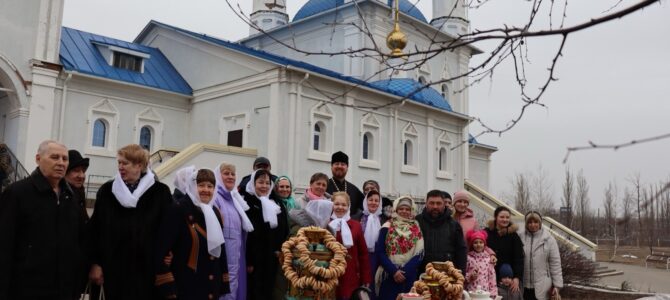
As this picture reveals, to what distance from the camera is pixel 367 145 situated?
71.8 feet

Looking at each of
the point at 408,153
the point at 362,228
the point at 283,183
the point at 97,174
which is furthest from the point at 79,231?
the point at 408,153

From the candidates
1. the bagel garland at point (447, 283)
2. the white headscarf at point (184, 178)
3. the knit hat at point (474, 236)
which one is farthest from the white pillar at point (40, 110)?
the bagel garland at point (447, 283)

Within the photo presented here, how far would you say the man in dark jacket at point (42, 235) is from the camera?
384 centimetres

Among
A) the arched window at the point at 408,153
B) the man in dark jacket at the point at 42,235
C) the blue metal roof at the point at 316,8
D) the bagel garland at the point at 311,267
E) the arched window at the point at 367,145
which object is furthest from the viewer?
the blue metal roof at the point at 316,8

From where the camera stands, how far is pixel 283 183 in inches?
247

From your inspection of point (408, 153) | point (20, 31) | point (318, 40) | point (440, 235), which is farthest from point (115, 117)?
point (440, 235)

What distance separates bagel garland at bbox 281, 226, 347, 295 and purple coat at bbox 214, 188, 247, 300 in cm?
53

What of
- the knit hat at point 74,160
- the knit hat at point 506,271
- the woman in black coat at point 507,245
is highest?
the knit hat at point 74,160

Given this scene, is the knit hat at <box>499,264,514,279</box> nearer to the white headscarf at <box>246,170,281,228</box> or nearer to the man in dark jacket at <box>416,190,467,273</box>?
the man in dark jacket at <box>416,190,467,273</box>

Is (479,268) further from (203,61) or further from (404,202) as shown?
(203,61)

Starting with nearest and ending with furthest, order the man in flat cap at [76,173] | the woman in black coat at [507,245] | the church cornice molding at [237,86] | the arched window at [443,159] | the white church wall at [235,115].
A: the man in flat cap at [76,173], the woman in black coat at [507,245], the church cornice molding at [237,86], the white church wall at [235,115], the arched window at [443,159]

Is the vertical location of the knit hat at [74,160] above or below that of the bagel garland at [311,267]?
above

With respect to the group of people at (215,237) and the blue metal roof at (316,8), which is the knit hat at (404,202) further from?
the blue metal roof at (316,8)

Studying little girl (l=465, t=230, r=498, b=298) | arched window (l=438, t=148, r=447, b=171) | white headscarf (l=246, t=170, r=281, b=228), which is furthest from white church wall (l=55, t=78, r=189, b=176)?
little girl (l=465, t=230, r=498, b=298)
